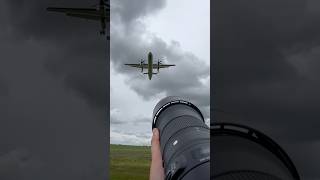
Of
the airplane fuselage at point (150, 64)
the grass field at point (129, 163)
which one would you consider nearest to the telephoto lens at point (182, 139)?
the airplane fuselage at point (150, 64)

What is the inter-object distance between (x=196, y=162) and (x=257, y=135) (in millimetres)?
1669

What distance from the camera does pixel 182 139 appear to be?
223 inches

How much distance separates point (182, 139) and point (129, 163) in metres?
110

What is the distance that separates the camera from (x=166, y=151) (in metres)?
5.79

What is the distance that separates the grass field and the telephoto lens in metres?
80.5

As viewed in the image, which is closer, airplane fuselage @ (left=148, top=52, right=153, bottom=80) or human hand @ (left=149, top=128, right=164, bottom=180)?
human hand @ (left=149, top=128, right=164, bottom=180)

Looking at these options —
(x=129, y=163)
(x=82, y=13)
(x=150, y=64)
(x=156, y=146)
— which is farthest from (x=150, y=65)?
(x=129, y=163)

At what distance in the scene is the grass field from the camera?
94.2 m

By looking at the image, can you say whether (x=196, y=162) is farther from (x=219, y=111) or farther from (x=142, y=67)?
(x=142, y=67)

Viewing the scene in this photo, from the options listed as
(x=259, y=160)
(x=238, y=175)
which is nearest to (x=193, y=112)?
(x=259, y=160)

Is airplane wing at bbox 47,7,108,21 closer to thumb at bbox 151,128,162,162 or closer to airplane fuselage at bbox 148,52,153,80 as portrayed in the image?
airplane fuselage at bbox 148,52,153,80

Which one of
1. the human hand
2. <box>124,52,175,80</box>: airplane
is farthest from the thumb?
<box>124,52,175,80</box>: airplane

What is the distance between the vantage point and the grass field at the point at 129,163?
9419cm

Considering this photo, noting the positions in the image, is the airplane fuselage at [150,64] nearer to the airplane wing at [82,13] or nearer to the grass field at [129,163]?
the airplane wing at [82,13]
